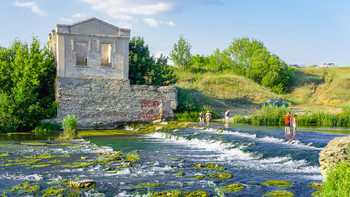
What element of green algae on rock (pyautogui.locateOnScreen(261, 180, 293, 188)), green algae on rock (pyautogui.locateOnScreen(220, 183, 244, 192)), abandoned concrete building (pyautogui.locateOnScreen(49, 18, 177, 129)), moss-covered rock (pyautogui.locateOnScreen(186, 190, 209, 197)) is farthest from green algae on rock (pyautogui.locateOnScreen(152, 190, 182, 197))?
abandoned concrete building (pyautogui.locateOnScreen(49, 18, 177, 129))

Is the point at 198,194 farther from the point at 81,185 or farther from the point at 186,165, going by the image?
the point at 186,165

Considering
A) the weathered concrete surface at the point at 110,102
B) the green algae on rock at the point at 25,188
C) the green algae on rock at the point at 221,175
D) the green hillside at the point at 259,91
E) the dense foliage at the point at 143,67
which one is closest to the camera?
the green algae on rock at the point at 25,188

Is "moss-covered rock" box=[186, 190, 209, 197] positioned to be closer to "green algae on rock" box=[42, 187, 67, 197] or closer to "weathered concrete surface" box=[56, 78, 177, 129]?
"green algae on rock" box=[42, 187, 67, 197]

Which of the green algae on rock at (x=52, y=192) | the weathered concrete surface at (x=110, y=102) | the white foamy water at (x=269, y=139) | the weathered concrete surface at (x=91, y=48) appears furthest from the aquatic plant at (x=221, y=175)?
the weathered concrete surface at (x=91, y=48)

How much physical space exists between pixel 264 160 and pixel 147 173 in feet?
16.3

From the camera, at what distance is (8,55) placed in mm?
27094

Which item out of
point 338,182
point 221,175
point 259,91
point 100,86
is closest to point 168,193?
point 221,175

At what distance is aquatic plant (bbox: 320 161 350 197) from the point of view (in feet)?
20.5

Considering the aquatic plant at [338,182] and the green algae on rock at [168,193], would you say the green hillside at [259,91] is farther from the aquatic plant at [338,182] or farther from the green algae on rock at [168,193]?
the aquatic plant at [338,182]

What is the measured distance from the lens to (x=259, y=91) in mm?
49156

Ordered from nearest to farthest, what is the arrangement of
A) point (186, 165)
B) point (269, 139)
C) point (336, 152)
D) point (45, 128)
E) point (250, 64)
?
point (336, 152)
point (186, 165)
point (269, 139)
point (45, 128)
point (250, 64)

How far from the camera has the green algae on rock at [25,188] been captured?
8.93 meters

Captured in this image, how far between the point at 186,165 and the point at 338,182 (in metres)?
6.33

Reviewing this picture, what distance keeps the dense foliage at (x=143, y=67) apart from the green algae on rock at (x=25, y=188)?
815 inches
